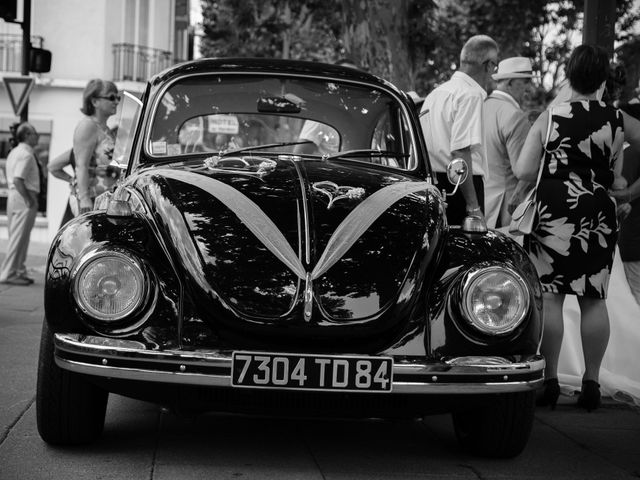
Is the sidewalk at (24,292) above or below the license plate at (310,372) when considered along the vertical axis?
below

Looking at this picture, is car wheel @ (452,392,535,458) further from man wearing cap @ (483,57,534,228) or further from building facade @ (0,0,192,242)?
building facade @ (0,0,192,242)

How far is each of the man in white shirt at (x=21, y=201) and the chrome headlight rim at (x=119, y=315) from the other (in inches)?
334

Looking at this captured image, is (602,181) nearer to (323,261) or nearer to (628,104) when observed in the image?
(628,104)

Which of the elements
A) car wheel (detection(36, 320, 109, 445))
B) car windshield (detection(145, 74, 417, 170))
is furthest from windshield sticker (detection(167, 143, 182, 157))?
car wheel (detection(36, 320, 109, 445))

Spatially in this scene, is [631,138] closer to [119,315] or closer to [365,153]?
[365,153]

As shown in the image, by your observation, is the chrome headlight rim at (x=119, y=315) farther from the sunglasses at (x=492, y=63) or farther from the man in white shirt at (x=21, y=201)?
the man in white shirt at (x=21, y=201)

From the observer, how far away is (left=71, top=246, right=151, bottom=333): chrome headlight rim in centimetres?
410

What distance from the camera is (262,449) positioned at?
464 cm

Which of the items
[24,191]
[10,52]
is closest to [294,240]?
[24,191]

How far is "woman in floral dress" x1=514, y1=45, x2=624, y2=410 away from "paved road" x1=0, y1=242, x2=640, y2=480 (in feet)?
1.31

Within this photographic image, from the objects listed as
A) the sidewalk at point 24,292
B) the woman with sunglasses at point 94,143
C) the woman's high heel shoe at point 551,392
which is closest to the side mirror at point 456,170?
the woman's high heel shoe at point 551,392

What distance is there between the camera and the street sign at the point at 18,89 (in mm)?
14742

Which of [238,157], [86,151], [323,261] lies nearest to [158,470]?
[323,261]

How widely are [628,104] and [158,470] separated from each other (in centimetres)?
395
